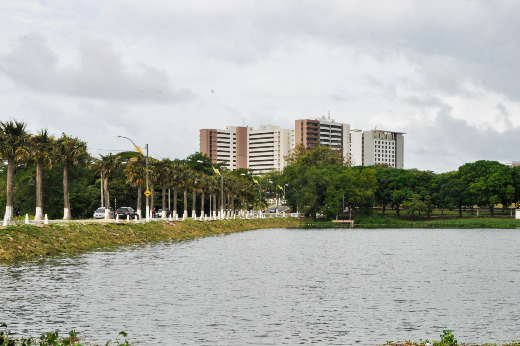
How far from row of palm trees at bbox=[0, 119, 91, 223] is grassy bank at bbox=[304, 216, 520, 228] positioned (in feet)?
286

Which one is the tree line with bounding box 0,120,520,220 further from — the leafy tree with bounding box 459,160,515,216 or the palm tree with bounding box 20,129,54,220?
the palm tree with bounding box 20,129,54,220

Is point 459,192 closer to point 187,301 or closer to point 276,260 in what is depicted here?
point 276,260

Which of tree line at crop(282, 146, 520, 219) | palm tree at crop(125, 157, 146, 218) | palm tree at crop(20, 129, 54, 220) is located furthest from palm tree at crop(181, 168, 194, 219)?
tree line at crop(282, 146, 520, 219)

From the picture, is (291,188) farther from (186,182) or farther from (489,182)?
(186,182)

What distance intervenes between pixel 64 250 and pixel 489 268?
31671 mm

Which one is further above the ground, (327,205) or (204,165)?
(204,165)

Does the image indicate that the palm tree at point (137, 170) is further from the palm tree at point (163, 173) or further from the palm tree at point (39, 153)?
the palm tree at point (39, 153)

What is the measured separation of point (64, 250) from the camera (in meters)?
45.9

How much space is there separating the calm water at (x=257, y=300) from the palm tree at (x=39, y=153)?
2008cm

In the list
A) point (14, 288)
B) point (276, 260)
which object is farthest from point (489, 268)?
point (14, 288)

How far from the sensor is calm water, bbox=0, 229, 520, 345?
1833cm

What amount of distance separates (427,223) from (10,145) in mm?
122627

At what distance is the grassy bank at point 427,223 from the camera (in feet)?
473

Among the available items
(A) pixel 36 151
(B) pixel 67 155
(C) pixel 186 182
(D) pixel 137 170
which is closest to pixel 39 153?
(A) pixel 36 151
